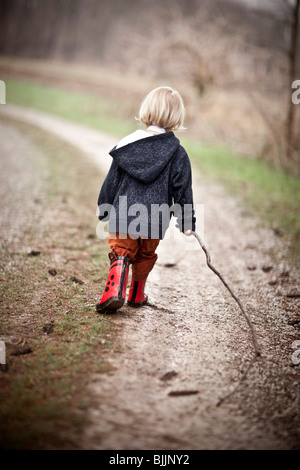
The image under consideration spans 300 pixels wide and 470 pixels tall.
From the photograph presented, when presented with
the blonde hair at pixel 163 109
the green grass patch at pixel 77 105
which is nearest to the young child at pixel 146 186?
the blonde hair at pixel 163 109

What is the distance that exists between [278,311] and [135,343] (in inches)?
62.6

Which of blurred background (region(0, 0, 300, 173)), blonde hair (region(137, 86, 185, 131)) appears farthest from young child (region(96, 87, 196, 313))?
blurred background (region(0, 0, 300, 173))

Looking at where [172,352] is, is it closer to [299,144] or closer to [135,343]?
[135,343]

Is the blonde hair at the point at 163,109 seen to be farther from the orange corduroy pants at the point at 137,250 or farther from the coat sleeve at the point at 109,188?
the orange corduroy pants at the point at 137,250

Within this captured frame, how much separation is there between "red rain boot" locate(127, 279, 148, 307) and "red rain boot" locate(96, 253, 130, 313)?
26cm

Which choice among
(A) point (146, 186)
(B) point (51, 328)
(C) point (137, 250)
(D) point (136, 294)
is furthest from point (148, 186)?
(B) point (51, 328)

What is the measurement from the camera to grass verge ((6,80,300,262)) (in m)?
5.82

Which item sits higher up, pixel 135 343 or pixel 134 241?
pixel 134 241

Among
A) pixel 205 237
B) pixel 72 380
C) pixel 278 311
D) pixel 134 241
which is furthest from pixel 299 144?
pixel 72 380

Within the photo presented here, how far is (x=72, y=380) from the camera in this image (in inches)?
78.4

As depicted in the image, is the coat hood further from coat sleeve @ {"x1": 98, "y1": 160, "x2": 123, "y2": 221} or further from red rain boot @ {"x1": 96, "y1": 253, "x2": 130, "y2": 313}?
red rain boot @ {"x1": 96, "y1": 253, "x2": 130, "y2": 313}

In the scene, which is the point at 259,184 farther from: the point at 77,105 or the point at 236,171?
the point at 77,105

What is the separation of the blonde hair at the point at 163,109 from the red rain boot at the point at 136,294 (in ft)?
4.29

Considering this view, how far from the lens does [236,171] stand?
8484 millimetres
